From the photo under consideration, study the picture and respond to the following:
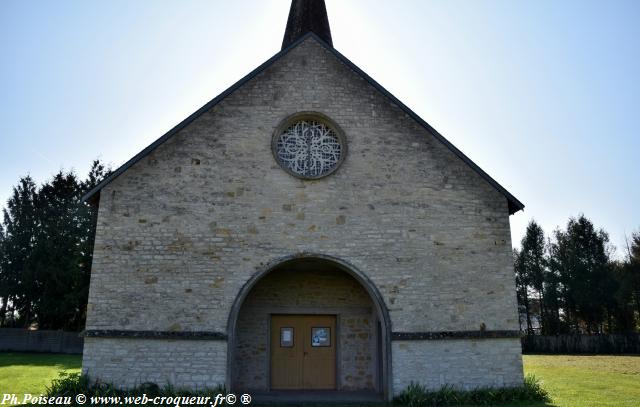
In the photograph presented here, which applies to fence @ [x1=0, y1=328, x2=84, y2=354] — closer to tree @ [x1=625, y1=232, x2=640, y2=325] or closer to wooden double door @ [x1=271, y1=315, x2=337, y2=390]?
wooden double door @ [x1=271, y1=315, x2=337, y2=390]

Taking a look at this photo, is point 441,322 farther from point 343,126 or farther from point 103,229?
point 103,229

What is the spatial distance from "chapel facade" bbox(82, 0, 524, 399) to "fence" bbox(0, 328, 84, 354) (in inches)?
710

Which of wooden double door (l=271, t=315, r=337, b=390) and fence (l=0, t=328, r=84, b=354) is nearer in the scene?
wooden double door (l=271, t=315, r=337, b=390)

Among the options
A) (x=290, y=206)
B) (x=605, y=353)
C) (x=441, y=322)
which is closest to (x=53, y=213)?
(x=290, y=206)

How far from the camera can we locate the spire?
56.8ft

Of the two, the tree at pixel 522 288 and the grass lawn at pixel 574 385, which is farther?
the tree at pixel 522 288

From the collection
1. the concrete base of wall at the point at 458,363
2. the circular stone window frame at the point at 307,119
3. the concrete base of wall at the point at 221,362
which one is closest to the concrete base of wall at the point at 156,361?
the concrete base of wall at the point at 221,362

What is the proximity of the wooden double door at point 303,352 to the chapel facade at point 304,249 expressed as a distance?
0.13 feet

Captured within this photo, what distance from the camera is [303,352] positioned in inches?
490

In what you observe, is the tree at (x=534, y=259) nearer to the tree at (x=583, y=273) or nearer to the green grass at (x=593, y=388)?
the tree at (x=583, y=273)

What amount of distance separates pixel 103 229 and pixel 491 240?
9.11 m

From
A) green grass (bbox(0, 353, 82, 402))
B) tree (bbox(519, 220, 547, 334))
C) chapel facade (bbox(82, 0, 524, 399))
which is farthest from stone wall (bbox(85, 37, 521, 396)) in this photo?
tree (bbox(519, 220, 547, 334))

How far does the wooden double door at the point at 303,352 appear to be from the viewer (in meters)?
12.3

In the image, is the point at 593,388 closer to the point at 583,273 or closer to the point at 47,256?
the point at 583,273
